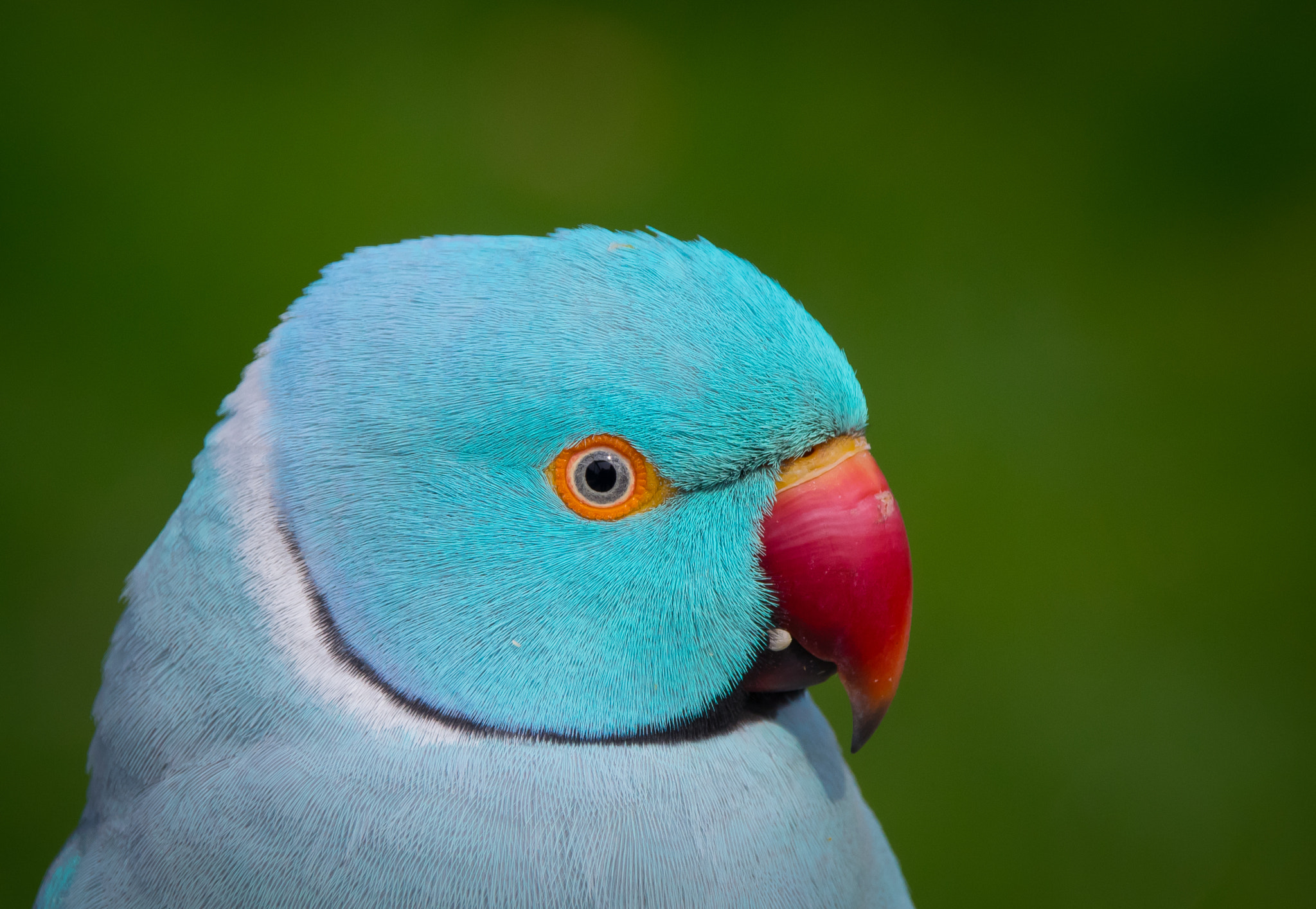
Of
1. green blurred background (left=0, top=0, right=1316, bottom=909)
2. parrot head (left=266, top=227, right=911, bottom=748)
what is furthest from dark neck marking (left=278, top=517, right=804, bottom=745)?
green blurred background (left=0, top=0, right=1316, bottom=909)

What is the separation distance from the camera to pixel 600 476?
0.82 metres

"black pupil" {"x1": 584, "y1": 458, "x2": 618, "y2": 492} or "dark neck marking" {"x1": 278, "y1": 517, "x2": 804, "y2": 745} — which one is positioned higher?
"black pupil" {"x1": 584, "y1": 458, "x2": 618, "y2": 492}

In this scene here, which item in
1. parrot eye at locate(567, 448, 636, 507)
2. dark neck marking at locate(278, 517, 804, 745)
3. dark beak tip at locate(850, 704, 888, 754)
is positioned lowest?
dark neck marking at locate(278, 517, 804, 745)

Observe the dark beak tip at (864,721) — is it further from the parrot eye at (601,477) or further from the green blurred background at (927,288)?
the green blurred background at (927,288)

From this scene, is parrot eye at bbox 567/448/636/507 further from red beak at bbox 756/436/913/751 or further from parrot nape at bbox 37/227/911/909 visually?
red beak at bbox 756/436/913/751

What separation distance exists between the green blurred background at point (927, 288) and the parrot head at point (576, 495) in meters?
1.42

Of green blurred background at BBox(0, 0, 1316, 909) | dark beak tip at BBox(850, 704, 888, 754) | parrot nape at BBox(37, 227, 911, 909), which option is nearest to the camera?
parrot nape at BBox(37, 227, 911, 909)

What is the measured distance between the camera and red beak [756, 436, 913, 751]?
83 centimetres

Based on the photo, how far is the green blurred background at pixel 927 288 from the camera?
7.12 feet

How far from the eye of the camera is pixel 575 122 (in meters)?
2.76

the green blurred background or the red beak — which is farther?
the green blurred background

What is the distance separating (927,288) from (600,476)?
207cm

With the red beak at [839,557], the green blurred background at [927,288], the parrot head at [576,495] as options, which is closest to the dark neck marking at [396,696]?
the parrot head at [576,495]

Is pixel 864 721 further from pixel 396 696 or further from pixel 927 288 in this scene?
pixel 927 288
